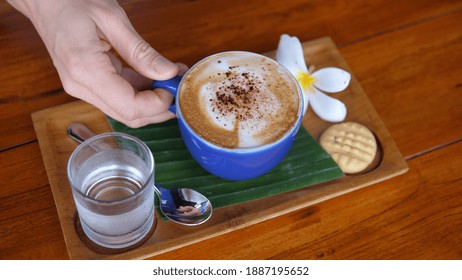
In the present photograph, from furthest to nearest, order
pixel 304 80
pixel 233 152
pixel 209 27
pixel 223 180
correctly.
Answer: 1. pixel 209 27
2. pixel 304 80
3. pixel 223 180
4. pixel 233 152

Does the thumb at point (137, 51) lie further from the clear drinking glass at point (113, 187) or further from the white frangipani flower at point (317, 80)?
the white frangipani flower at point (317, 80)

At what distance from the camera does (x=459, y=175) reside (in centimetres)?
96

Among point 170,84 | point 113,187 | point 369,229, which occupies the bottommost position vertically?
point 369,229

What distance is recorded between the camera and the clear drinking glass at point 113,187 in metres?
0.76

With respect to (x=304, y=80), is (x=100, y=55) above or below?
above

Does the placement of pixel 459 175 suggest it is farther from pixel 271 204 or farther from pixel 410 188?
pixel 271 204

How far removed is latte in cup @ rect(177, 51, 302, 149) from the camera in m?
0.83

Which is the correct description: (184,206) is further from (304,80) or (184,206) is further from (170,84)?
(304,80)

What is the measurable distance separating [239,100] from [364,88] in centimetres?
33

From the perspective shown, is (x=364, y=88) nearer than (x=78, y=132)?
No

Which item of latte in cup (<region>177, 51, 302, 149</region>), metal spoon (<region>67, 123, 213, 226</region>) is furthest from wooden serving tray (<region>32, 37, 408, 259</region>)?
latte in cup (<region>177, 51, 302, 149</region>)

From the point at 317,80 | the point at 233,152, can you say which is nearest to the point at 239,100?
the point at 233,152

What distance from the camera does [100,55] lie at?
83 centimetres
